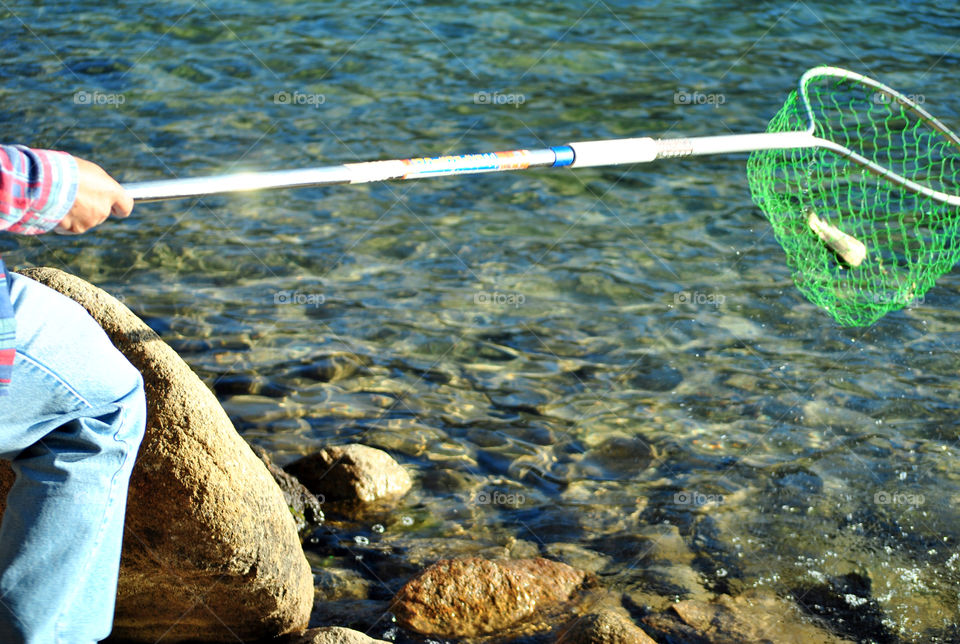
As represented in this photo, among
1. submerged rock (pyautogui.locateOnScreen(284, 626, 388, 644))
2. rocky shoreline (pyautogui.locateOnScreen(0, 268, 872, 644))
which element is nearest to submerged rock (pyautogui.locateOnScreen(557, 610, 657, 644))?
rocky shoreline (pyautogui.locateOnScreen(0, 268, 872, 644))

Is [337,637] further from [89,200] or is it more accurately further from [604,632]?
[89,200]

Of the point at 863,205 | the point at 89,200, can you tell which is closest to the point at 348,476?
the point at 89,200

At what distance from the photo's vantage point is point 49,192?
2174mm

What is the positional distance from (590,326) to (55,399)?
432 cm

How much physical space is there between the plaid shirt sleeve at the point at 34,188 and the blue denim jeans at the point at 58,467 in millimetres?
144

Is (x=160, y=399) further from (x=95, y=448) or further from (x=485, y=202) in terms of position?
(x=485, y=202)

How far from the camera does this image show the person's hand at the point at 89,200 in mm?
2273

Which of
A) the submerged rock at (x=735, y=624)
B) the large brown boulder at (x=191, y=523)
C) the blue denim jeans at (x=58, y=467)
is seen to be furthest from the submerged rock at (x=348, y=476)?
the blue denim jeans at (x=58, y=467)

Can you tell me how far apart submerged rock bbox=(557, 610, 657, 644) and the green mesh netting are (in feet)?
6.25

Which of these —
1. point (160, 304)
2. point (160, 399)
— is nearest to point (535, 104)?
point (160, 304)

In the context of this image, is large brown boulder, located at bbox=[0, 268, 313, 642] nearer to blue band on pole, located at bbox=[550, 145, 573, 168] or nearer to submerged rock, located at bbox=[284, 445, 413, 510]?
submerged rock, located at bbox=[284, 445, 413, 510]

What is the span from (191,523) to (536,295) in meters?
3.66

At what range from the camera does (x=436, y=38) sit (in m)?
11.1

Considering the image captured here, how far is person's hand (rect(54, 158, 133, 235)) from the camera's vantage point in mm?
2273
